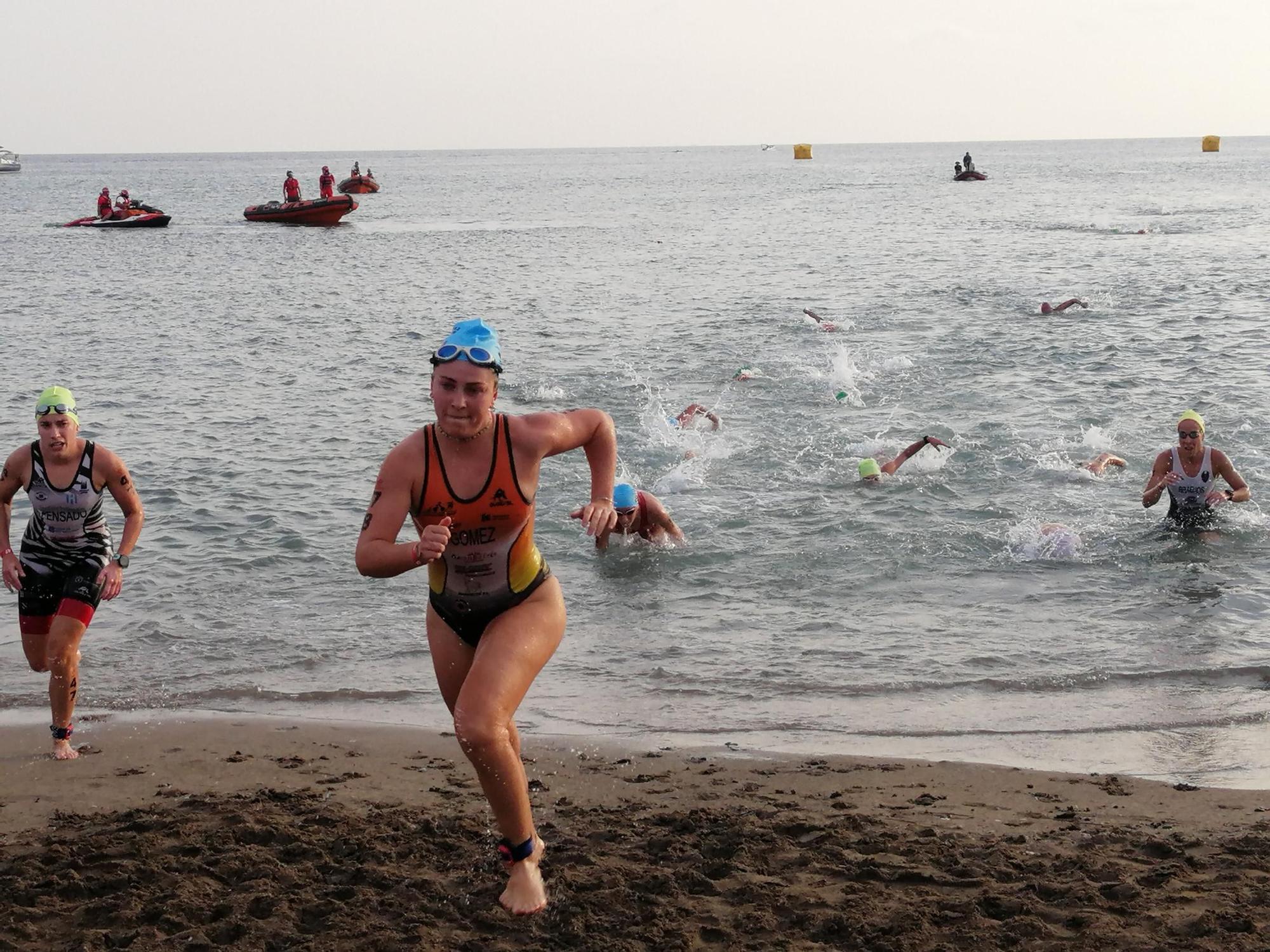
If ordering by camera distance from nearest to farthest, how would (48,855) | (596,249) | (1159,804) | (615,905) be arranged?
(615,905) < (48,855) < (1159,804) < (596,249)

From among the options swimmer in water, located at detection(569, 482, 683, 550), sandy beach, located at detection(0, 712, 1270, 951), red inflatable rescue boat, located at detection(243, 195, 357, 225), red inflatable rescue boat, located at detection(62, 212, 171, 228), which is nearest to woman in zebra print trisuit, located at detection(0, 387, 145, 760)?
sandy beach, located at detection(0, 712, 1270, 951)

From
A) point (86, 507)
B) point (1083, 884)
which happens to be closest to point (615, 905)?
point (1083, 884)

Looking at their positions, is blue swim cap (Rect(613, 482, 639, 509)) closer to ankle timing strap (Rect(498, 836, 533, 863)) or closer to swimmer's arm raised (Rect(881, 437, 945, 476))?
swimmer's arm raised (Rect(881, 437, 945, 476))

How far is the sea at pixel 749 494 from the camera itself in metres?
7.91

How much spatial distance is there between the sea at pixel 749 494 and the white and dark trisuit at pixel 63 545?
128 centimetres

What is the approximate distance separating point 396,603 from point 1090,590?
5.60 meters

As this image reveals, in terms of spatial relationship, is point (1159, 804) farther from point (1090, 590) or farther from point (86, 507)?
point (86, 507)

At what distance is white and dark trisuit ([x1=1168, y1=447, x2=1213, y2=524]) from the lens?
11258 mm

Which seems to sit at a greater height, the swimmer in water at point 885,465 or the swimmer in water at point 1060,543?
the swimmer in water at point 885,465

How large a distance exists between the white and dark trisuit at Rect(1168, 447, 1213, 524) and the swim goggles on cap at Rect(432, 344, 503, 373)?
8791 mm

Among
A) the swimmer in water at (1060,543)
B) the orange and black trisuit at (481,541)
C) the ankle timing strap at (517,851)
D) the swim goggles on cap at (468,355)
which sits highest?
the swim goggles on cap at (468,355)

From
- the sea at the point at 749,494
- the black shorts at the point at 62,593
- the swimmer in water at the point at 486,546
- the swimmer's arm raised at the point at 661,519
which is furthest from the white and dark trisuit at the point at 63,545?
the swimmer's arm raised at the point at 661,519

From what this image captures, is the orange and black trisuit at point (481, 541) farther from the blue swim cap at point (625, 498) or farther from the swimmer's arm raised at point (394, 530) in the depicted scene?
the blue swim cap at point (625, 498)

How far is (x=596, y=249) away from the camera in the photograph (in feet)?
149
